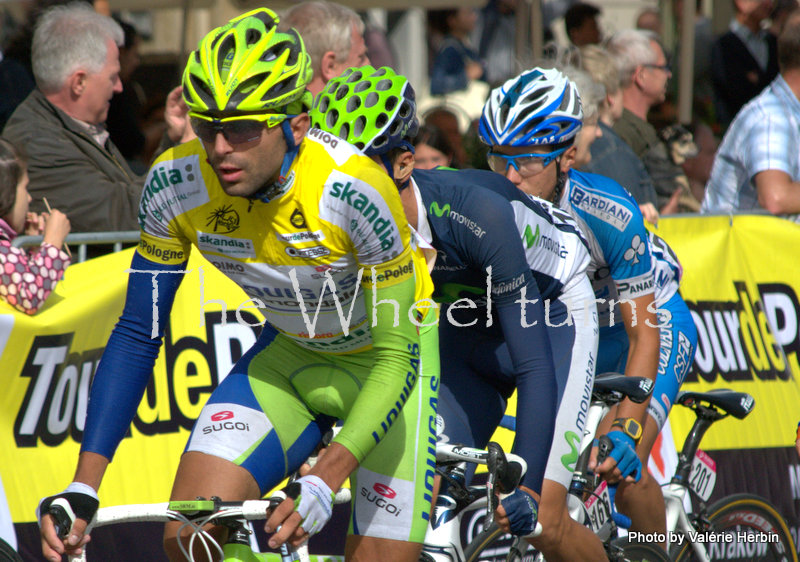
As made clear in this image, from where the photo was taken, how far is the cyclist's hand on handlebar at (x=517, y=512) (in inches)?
148

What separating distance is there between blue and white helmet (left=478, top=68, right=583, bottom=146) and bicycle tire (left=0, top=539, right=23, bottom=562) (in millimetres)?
2775

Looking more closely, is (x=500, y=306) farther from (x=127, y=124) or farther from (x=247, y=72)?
(x=127, y=124)

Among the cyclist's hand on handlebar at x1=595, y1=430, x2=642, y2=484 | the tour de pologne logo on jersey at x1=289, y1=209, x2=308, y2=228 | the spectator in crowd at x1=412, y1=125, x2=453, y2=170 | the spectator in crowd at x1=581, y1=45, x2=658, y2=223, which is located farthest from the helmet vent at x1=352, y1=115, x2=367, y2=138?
the spectator in crowd at x1=412, y1=125, x2=453, y2=170

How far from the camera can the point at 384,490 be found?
12.0 feet

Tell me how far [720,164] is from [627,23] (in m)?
7.39

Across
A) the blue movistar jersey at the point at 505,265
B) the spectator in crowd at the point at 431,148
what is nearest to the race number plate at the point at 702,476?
the blue movistar jersey at the point at 505,265

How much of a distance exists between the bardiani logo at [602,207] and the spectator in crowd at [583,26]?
5.67 metres

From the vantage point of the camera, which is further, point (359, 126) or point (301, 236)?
point (359, 126)

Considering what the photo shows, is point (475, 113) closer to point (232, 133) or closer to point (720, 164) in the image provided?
point (720, 164)

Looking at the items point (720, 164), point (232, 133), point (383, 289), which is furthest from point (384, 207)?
point (720, 164)

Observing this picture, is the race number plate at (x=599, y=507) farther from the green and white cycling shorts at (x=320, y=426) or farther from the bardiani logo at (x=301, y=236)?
the bardiani logo at (x=301, y=236)

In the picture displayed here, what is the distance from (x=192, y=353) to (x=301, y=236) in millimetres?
2415

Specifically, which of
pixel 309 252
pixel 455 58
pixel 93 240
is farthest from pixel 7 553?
pixel 455 58

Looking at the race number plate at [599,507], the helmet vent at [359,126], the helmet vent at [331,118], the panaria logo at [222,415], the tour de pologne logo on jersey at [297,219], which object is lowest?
the race number plate at [599,507]
